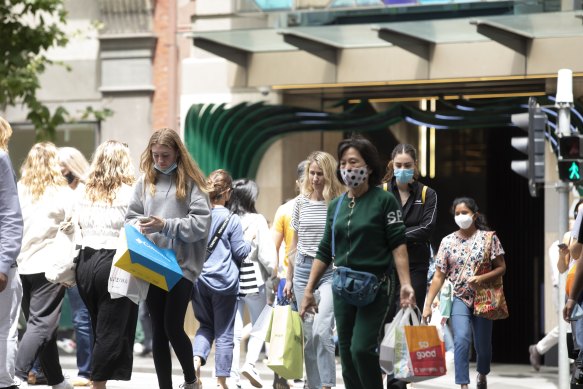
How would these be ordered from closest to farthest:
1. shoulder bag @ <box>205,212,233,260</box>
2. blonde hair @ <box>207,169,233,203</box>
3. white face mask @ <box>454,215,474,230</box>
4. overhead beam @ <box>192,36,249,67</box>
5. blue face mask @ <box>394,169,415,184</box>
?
1. blue face mask @ <box>394,169,415,184</box>
2. shoulder bag @ <box>205,212,233,260</box>
3. blonde hair @ <box>207,169,233,203</box>
4. white face mask @ <box>454,215,474,230</box>
5. overhead beam @ <box>192,36,249,67</box>

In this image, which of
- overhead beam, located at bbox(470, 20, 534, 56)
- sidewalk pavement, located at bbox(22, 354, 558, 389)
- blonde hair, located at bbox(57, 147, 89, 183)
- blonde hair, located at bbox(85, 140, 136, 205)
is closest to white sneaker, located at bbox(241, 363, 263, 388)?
sidewalk pavement, located at bbox(22, 354, 558, 389)

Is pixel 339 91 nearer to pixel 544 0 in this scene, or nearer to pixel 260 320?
pixel 544 0

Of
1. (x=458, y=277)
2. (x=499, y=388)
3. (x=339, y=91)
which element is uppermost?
(x=339, y=91)

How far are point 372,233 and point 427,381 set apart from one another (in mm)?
6203

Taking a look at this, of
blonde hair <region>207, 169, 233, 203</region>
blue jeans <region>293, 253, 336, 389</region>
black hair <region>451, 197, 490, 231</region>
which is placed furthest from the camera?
black hair <region>451, 197, 490, 231</region>

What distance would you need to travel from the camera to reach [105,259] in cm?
1139

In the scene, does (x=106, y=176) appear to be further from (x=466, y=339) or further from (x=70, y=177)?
(x=466, y=339)

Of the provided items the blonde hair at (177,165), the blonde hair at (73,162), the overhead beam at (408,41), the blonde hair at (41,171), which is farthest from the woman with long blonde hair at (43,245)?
the overhead beam at (408,41)

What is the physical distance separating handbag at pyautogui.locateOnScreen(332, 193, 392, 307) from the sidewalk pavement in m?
4.26

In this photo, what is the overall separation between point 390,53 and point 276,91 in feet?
5.68

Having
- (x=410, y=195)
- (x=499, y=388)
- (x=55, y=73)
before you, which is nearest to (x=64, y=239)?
(x=410, y=195)

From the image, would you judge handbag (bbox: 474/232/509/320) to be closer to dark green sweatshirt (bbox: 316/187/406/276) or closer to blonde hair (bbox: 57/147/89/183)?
dark green sweatshirt (bbox: 316/187/406/276)

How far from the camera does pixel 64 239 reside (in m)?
11.6

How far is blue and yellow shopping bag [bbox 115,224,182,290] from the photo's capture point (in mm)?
10438
